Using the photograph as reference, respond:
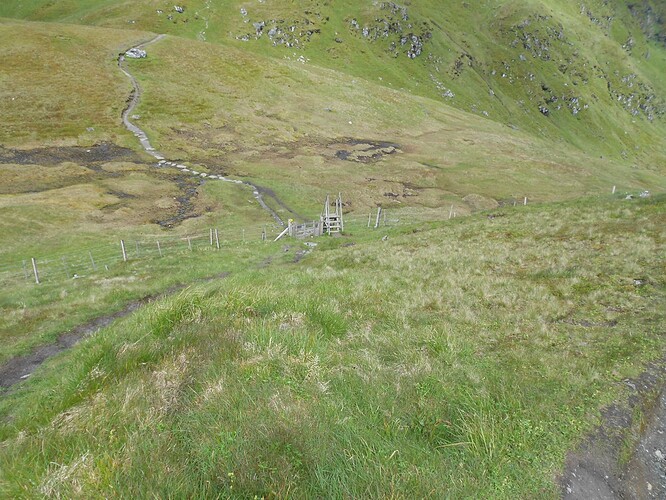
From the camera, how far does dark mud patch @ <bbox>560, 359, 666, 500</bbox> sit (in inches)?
171

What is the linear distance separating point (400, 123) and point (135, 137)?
6011 centimetres

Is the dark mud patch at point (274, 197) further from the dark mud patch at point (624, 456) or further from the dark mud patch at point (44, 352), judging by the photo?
the dark mud patch at point (624, 456)

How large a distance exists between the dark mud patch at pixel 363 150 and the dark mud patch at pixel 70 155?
35746 millimetres

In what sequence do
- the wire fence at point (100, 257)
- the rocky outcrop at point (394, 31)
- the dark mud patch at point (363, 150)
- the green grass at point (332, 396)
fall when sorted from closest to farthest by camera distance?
the green grass at point (332, 396)
the wire fence at point (100, 257)
the dark mud patch at point (363, 150)
the rocky outcrop at point (394, 31)

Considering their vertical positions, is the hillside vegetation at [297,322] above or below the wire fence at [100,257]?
above

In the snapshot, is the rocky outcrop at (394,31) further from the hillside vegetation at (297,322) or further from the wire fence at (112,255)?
the wire fence at (112,255)

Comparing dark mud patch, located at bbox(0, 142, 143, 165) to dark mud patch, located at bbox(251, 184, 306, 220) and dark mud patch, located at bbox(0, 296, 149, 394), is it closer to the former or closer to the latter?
dark mud patch, located at bbox(251, 184, 306, 220)

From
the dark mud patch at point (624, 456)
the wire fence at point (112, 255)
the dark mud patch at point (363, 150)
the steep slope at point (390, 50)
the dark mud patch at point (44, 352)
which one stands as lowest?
the wire fence at point (112, 255)

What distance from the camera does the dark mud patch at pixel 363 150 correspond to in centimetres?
7235

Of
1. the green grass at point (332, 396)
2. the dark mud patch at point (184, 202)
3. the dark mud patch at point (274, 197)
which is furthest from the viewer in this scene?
the dark mud patch at point (274, 197)

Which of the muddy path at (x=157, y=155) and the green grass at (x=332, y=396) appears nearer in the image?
the green grass at (x=332, y=396)

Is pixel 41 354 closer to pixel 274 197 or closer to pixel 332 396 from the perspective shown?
pixel 332 396

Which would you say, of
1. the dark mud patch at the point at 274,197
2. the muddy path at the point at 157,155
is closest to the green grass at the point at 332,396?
the muddy path at the point at 157,155

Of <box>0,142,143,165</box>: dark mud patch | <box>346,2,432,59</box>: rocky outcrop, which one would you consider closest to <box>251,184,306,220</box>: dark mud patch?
<box>0,142,143,165</box>: dark mud patch
